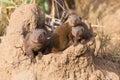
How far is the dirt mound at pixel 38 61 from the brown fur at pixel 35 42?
0.33ft

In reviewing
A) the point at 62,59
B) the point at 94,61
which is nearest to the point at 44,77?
the point at 62,59

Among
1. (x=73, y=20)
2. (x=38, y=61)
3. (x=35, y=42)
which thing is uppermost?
(x=73, y=20)

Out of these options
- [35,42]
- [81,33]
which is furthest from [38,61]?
[81,33]

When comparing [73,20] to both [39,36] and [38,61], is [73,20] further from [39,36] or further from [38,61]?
[38,61]

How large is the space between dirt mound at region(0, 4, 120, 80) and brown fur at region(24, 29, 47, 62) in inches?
4.0

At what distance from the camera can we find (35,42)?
4191mm

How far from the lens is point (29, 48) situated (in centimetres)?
432

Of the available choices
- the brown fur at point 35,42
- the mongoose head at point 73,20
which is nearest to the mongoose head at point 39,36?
the brown fur at point 35,42

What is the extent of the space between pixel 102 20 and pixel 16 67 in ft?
15.0

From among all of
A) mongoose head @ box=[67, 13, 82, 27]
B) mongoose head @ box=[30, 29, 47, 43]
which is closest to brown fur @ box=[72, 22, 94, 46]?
mongoose head @ box=[67, 13, 82, 27]

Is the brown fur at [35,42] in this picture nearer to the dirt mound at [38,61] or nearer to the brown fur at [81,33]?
the dirt mound at [38,61]

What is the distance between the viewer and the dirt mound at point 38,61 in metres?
4.43

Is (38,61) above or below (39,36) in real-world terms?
below

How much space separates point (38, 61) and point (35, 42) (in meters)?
0.31
